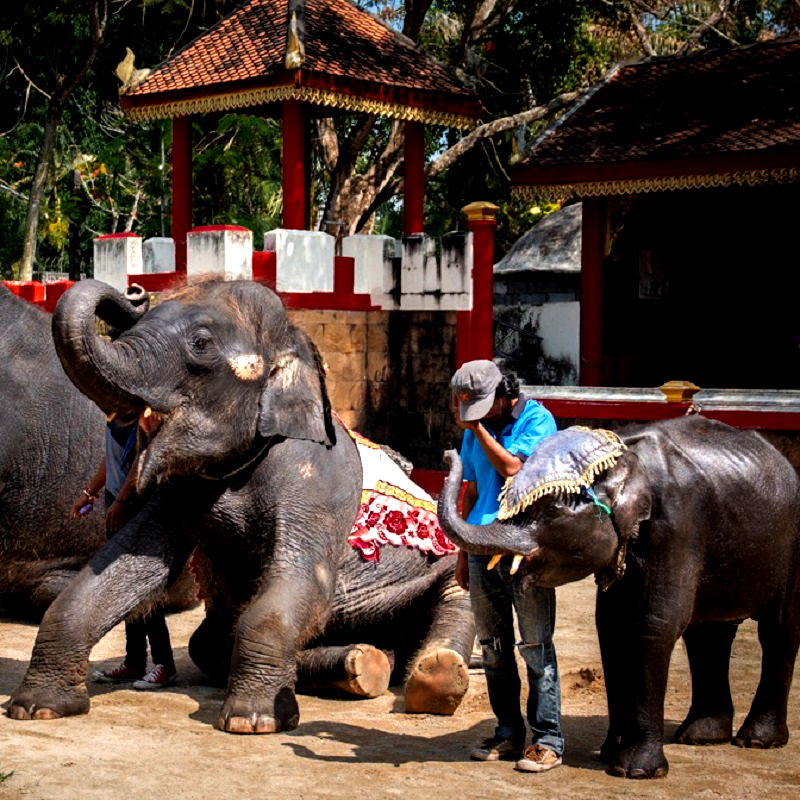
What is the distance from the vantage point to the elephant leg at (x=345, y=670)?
598cm

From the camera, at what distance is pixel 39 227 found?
79.2 feet

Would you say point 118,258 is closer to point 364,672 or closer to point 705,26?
point 364,672

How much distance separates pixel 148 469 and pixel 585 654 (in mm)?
2677

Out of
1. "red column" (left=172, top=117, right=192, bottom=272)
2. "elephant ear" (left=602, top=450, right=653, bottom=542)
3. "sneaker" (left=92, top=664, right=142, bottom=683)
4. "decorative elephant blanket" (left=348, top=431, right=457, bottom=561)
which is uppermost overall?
"red column" (left=172, top=117, right=192, bottom=272)

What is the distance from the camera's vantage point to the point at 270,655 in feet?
17.8

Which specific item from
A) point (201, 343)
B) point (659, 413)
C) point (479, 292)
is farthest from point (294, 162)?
point (201, 343)

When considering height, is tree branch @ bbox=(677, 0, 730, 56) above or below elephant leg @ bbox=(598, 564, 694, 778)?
above

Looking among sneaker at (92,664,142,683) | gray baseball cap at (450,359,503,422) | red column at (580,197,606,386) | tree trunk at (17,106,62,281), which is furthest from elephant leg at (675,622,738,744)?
tree trunk at (17,106,62,281)

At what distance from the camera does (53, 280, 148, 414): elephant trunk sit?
17.3 ft

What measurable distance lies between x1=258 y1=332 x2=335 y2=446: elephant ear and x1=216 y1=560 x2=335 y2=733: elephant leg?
58 centimetres

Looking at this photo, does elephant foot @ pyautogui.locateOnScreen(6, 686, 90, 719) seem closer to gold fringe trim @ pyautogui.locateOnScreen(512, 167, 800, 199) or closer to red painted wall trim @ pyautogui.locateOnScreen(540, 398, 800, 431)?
red painted wall trim @ pyautogui.locateOnScreen(540, 398, 800, 431)

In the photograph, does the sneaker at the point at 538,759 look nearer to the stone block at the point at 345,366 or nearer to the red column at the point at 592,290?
the stone block at the point at 345,366

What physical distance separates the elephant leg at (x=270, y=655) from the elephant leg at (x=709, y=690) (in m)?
1.45

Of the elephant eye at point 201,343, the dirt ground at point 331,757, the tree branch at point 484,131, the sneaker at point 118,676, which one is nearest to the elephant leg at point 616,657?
the dirt ground at point 331,757
